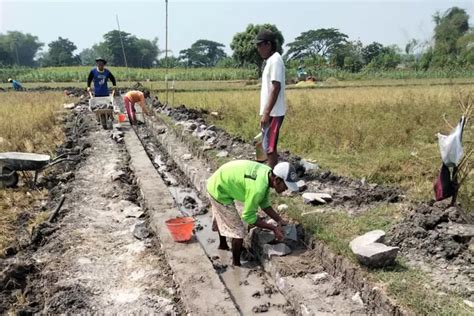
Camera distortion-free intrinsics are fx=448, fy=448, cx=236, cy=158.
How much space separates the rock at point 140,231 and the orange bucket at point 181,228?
514mm

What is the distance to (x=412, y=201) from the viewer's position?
4832mm

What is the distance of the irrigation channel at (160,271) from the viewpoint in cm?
340

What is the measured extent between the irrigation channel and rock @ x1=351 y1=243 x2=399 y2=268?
132mm

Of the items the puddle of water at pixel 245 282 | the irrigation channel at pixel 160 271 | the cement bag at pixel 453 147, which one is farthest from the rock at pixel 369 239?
the cement bag at pixel 453 147

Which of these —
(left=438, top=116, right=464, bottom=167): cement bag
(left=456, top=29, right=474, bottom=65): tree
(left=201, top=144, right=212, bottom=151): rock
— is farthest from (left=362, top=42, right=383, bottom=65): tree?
(left=438, top=116, right=464, bottom=167): cement bag

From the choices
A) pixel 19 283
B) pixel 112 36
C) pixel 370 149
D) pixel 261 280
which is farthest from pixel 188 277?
pixel 112 36

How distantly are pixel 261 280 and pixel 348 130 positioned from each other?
5077 millimetres

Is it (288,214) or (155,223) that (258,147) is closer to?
(288,214)

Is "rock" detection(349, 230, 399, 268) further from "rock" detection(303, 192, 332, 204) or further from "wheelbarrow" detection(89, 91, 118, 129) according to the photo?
"wheelbarrow" detection(89, 91, 118, 129)

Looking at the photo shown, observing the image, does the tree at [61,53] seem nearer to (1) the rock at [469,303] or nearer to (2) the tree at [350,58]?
(2) the tree at [350,58]

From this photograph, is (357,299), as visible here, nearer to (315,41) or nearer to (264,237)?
(264,237)

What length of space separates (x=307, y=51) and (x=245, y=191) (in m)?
69.2

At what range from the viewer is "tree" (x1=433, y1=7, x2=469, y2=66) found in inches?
1617

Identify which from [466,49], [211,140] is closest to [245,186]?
[211,140]
